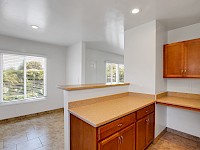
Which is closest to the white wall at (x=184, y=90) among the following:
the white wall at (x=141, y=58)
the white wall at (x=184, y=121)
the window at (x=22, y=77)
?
the white wall at (x=184, y=121)

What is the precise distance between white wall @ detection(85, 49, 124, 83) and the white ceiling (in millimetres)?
2163

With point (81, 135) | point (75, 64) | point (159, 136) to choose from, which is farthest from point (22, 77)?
point (159, 136)

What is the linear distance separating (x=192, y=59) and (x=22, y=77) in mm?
4556

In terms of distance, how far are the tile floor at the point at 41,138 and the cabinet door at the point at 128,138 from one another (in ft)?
2.49

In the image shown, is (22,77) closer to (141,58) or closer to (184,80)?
(141,58)

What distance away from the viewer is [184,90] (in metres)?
2.57

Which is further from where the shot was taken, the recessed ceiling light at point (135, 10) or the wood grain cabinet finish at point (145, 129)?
the recessed ceiling light at point (135, 10)

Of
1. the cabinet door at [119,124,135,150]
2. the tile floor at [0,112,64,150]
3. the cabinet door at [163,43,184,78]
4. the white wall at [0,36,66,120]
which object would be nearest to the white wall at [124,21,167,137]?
the cabinet door at [163,43,184,78]

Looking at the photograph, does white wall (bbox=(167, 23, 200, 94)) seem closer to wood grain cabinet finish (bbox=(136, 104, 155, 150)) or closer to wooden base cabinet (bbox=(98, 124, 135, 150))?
wood grain cabinet finish (bbox=(136, 104, 155, 150))

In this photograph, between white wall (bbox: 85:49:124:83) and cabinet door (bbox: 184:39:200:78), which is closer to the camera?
cabinet door (bbox: 184:39:200:78)

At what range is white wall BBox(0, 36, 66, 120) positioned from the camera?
3.35 metres

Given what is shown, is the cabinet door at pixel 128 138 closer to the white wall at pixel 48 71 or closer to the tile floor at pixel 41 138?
the tile floor at pixel 41 138

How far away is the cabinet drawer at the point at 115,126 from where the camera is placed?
1272mm

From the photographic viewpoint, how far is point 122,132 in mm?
1520
